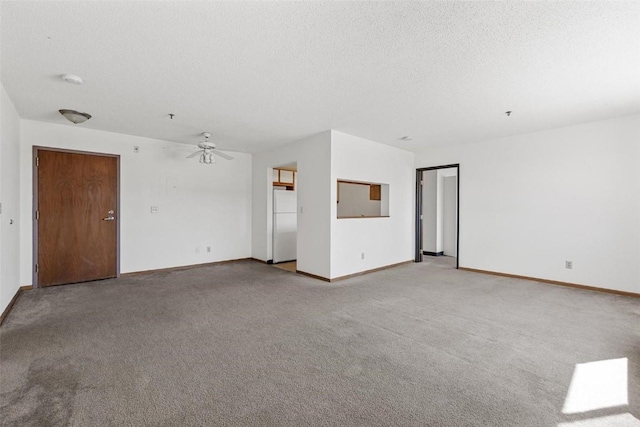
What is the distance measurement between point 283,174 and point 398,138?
2823 millimetres

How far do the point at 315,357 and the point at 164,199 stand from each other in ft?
14.7

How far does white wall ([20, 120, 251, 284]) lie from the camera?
14.4ft

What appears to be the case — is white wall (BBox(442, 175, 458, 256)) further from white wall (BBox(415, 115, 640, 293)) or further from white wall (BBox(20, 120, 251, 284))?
white wall (BBox(20, 120, 251, 284))

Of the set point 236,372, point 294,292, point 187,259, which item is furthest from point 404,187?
point 236,372

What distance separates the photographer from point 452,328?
290 cm

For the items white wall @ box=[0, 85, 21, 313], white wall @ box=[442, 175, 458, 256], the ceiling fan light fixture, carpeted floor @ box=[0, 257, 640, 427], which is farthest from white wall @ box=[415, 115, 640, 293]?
white wall @ box=[0, 85, 21, 313]

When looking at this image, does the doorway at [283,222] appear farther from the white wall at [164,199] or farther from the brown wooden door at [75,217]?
the brown wooden door at [75,217]

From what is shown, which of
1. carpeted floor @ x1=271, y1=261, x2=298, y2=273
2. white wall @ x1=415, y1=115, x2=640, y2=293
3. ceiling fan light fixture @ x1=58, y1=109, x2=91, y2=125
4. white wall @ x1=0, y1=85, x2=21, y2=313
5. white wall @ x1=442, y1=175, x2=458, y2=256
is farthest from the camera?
white wall @ x1=442, y1=175, x2=458, y2=256

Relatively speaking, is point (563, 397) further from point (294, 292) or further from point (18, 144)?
point (18, 144)

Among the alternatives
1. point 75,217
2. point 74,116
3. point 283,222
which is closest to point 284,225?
point 283,222

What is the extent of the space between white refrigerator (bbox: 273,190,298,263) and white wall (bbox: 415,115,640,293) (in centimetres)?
350

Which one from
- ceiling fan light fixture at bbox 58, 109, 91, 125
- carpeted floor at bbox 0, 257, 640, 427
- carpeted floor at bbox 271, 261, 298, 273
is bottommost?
carpeted floor at bbox 0, 257, 640, 427

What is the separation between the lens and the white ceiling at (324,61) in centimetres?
191

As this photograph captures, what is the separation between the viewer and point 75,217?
4617 millimetres
